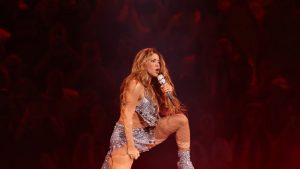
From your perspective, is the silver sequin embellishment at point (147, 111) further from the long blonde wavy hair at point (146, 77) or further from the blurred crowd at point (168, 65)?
the blurred crowd at point (168, 65)

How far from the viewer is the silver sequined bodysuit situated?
13.3ft

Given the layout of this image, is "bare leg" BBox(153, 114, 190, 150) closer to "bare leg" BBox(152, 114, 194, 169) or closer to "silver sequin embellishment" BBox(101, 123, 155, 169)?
"bare leg" BBox(152, 114, 194, 169)

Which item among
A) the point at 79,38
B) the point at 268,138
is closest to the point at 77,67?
the point at 79,38

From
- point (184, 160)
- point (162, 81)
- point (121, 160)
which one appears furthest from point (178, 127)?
point (121, 160)

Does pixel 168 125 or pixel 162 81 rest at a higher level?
pixel 162 81

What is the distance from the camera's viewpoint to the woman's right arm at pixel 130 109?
392cm

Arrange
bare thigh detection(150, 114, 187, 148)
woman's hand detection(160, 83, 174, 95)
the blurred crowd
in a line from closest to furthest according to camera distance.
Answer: woman's hand detection(160, 83, 174, 95) → bare thigh detection(150, 114, 187, 148) → the blurred crowd

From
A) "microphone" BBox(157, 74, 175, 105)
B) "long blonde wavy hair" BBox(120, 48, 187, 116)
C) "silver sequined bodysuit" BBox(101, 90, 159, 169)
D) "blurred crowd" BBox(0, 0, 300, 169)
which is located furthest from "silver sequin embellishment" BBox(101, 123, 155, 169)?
"blurred crowd" BBox(0, 0, 300, 169)

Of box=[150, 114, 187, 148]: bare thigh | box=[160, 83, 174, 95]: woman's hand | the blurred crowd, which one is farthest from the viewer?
the blurred crowd

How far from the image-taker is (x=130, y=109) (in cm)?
395

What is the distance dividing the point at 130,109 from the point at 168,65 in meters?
1.81

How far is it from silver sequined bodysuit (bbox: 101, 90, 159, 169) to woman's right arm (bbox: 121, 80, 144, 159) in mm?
95

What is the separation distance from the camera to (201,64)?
5.75 meters

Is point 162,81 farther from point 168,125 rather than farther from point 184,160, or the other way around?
point 184,160
